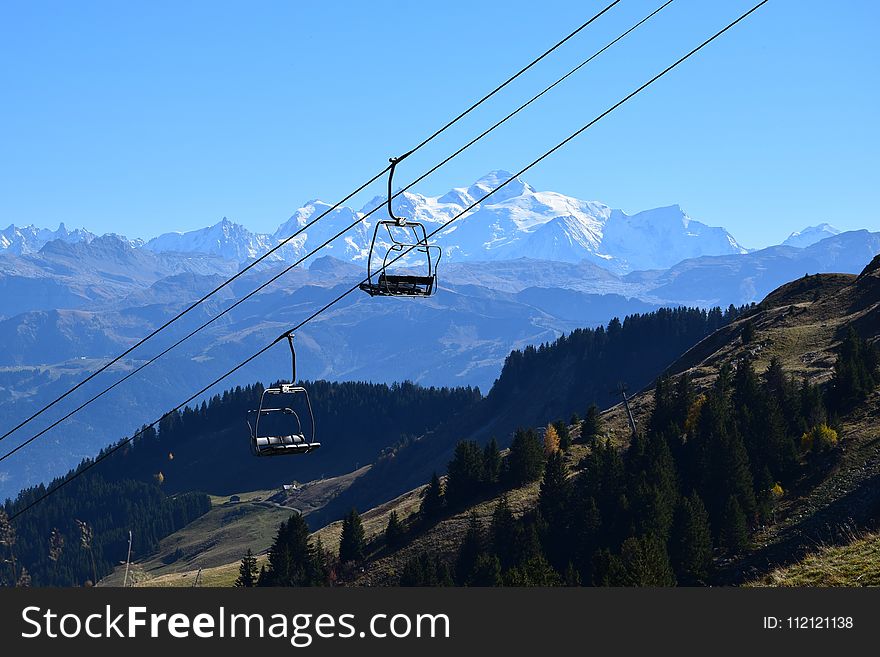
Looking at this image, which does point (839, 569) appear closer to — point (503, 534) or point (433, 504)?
point (503, 534)

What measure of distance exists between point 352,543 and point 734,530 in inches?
2043

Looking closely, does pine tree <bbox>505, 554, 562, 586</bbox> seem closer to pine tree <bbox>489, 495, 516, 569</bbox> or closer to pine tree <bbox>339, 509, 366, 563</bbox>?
pine tree <bbox>489, 495, 516, 569</bbox>

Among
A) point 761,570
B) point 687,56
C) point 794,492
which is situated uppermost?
point 687,56

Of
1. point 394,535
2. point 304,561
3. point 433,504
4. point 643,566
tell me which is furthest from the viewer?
point 433,504

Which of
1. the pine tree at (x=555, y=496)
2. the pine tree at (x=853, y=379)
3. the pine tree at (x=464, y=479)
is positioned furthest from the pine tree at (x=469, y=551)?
the pine tree at (x=853, y=379)

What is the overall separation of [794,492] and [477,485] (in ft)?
141

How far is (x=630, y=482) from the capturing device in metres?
109

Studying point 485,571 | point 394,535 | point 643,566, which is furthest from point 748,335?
point 643,566

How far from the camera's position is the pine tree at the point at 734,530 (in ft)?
309

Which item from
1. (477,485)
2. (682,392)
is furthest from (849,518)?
(477,485)

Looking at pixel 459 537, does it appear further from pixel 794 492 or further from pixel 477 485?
pixel 794 492

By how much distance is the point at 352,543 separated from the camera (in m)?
131

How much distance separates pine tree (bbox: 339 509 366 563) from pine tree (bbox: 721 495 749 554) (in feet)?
160

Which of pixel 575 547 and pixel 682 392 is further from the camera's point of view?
pixel 682 392
